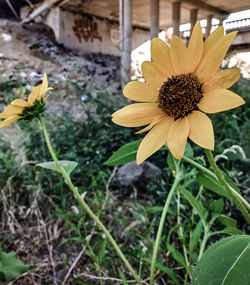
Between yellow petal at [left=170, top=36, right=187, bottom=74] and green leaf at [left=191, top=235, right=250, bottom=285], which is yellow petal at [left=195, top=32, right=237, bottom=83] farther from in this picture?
green leaf at [left=191, top=235, right=250, bottom=285]

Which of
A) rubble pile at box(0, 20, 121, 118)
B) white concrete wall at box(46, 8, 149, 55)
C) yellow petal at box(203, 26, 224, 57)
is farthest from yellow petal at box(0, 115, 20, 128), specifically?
white concrete wall at box(46, 8, 149, 55)

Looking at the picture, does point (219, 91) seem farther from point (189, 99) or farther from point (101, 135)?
point (101, 135)

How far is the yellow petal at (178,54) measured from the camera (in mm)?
251

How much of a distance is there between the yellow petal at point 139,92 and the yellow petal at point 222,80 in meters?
0.05

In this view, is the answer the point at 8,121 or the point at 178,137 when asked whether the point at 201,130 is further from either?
the point at 8,121

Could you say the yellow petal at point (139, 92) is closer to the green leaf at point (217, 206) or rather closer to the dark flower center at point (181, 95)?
the dark flower center at point (181, 95)

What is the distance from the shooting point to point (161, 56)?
0.26m

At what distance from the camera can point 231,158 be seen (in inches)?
34.8

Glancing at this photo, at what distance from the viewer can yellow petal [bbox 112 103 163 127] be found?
27 cm

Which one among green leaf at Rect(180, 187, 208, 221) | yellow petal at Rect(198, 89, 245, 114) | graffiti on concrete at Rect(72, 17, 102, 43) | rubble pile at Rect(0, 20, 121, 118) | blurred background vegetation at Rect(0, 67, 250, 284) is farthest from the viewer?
graffiti on concrete at Rect(72, 17, 102, 43)

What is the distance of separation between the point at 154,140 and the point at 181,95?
47 mm

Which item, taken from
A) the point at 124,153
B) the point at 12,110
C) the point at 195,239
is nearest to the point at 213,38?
the point at 124,153

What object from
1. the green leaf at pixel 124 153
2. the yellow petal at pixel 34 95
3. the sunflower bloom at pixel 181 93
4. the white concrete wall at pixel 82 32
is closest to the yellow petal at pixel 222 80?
the sunflower bloom at pixel 181 93

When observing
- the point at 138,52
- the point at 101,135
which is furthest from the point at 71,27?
the point at 101,135
